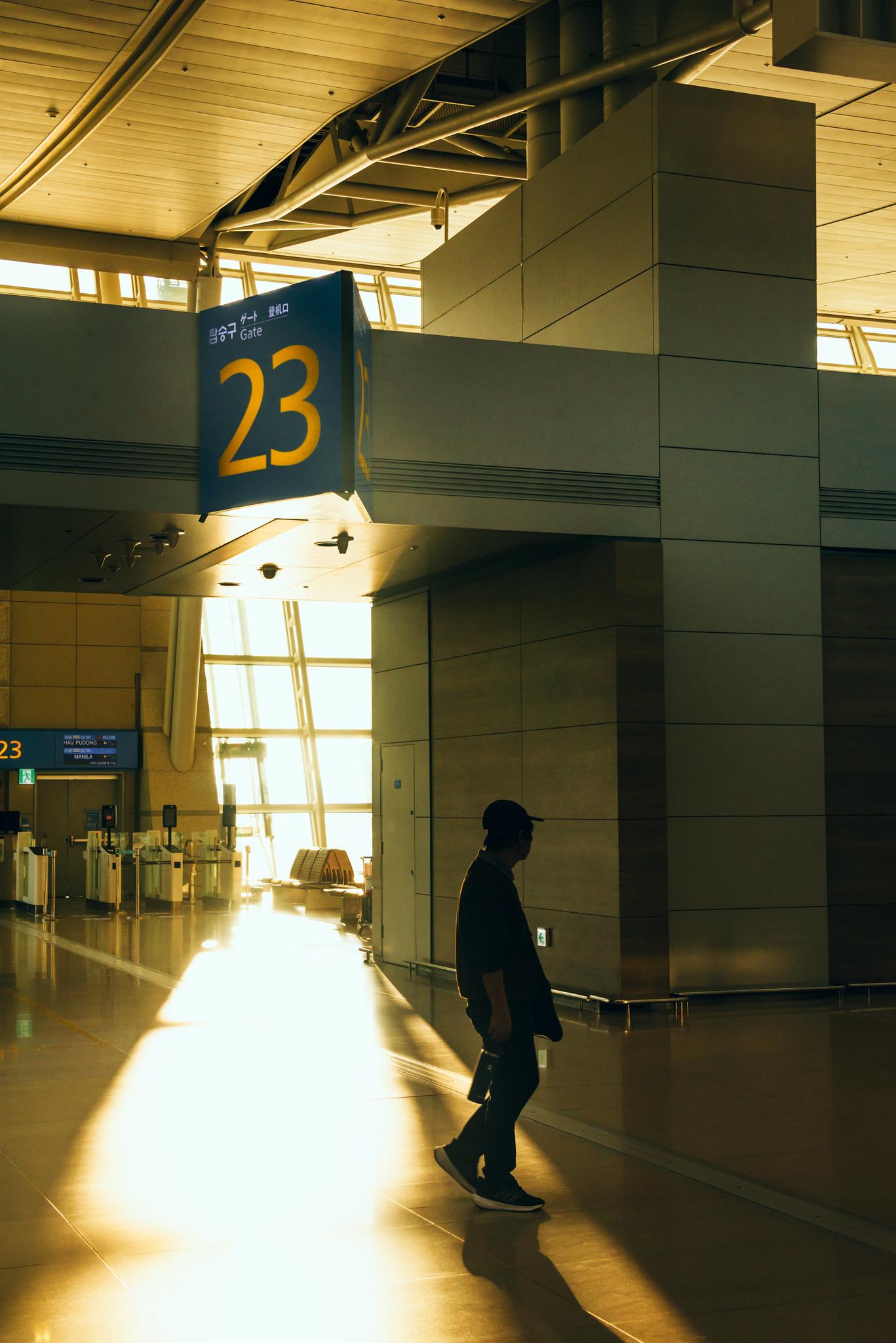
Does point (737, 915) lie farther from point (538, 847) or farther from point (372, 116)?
point (372, 116)

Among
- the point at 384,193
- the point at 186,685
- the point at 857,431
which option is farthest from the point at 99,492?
the point at 186,685

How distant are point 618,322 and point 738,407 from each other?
4.48ft

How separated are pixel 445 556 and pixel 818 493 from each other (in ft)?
11.5

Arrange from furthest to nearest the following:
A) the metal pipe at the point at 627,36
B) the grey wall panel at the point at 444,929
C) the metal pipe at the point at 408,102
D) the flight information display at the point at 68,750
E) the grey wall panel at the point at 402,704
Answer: the flight information display at the point at 68,750 → the metal pipe at the point at 408,102 → the grey wall panel at the point at 402,704 → the grey wall panel at the point at 444,929 → the metal pipe at the point at 627,36

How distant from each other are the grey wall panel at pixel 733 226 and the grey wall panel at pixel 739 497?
5.67 feet

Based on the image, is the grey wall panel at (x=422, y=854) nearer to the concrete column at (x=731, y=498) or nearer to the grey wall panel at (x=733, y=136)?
the concrete column at (x=731, y=498)

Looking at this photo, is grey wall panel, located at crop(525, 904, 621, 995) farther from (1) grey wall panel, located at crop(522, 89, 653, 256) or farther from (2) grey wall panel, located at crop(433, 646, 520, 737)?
(1) grey wall panel, located at crop(522, 89, 653, 256)

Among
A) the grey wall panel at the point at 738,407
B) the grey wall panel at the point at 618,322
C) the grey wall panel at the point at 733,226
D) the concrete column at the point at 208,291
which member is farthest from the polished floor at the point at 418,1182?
the concrete column at the point at 208,291

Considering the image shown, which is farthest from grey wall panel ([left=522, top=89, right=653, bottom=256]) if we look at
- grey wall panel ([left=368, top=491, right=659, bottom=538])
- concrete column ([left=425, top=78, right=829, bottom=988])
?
grey wall panel ([left=368, top=491, right=659, bottom=538])

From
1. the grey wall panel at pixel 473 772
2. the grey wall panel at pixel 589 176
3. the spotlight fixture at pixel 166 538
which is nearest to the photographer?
the spotlight fixture at pixel 166 538

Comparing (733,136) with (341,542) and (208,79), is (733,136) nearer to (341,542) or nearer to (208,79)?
(341,542)

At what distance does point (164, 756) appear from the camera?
29.9 metres

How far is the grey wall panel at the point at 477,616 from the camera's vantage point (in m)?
13.6

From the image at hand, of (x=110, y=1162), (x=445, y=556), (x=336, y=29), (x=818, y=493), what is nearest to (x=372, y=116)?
(x=336, y=29)
